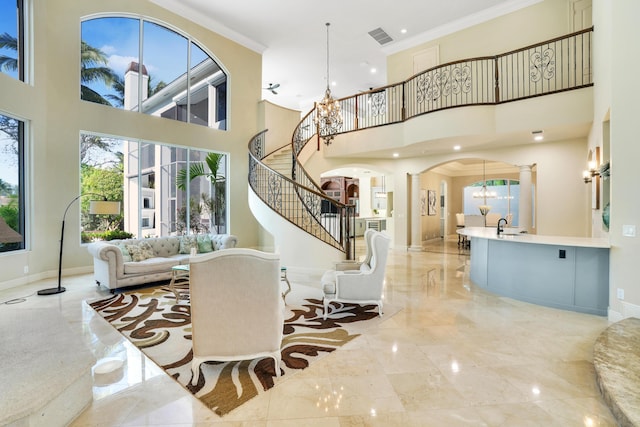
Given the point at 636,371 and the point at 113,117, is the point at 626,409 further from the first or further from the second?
the point at 113,117

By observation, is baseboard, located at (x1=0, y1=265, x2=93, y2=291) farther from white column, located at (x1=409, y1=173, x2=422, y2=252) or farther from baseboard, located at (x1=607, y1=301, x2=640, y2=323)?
baseboard, located at (x1=607, y1=301, x2=640, y2=323)

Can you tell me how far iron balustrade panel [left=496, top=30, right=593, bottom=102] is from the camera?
19.7ft

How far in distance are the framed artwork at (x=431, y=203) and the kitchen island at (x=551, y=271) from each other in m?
7.39

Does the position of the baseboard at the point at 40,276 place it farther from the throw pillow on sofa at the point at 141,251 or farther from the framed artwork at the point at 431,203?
the framed artwork at the point at 431,203

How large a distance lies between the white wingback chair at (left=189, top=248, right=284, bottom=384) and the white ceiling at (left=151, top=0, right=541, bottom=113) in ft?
24.5

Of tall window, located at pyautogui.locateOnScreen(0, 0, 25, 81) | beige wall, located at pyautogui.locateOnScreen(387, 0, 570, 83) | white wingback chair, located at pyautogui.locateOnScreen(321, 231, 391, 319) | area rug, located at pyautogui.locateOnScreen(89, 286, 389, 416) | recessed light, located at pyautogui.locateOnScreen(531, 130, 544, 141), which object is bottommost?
area rug, located at pyautogui.locateOnScreen(89, 286, 389, 416)

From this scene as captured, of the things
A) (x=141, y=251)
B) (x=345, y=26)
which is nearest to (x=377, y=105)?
(x=345, y=26)

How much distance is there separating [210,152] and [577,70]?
350 inches

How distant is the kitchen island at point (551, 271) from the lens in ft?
12.9

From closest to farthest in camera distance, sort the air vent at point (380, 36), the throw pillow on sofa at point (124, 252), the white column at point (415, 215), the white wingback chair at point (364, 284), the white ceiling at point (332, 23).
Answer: the white wingback chair at point (364, 284)
the throw pillow on sofa at point (124, 252)
the white ceiling at point (332, 23)
the air vent at point (380, 36)
the white column at point (415, 215)

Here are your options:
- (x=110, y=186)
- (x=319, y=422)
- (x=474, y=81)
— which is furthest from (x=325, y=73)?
(x=319, y=422)

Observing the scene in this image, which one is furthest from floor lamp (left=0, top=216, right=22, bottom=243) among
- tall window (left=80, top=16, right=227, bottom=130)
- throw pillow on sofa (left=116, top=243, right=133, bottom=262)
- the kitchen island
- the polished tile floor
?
tall window (left=80, top=16, right=227, bottom=130)

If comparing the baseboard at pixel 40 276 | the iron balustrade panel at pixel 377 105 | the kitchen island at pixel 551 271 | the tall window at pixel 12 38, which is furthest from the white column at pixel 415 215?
the tall window at pixel 12 38

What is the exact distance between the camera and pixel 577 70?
21.0 ft
